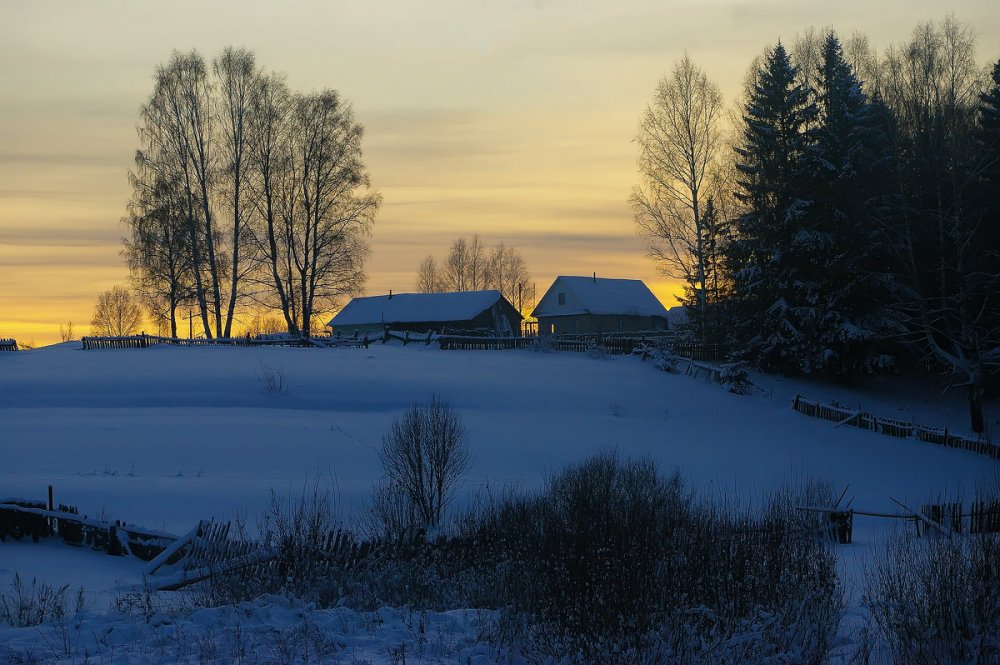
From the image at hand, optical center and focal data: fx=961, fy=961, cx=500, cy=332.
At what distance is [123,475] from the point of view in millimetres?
20734

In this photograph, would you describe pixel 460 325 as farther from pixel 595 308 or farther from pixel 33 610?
pixel 33 610

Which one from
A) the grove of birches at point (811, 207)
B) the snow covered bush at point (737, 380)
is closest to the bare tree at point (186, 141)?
the grove of birches at point (811, 207)

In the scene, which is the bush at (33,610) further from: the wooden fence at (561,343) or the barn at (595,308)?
the barn at (595,308)

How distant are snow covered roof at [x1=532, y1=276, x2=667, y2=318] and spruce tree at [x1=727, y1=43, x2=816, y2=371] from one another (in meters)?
29.7

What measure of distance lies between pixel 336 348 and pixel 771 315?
18073mm

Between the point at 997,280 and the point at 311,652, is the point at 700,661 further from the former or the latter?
the point at 997,280

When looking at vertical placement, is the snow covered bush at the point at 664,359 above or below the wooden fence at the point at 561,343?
below

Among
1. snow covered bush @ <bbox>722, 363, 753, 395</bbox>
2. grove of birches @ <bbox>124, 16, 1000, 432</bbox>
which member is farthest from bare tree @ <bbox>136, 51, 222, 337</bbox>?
snow covered bush @ <bbox>722, 363, 753, 395</bbox>

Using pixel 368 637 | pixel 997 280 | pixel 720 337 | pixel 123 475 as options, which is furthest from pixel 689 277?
pixel 368 637

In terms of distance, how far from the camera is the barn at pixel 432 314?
2517 inches

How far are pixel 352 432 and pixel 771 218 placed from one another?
19.4 meters

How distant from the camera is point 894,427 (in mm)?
28422

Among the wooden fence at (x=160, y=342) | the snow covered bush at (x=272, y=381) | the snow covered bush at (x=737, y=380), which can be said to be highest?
the wooden fence at (x=160, y=342)

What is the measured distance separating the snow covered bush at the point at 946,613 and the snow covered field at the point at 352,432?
4072 millimetres
